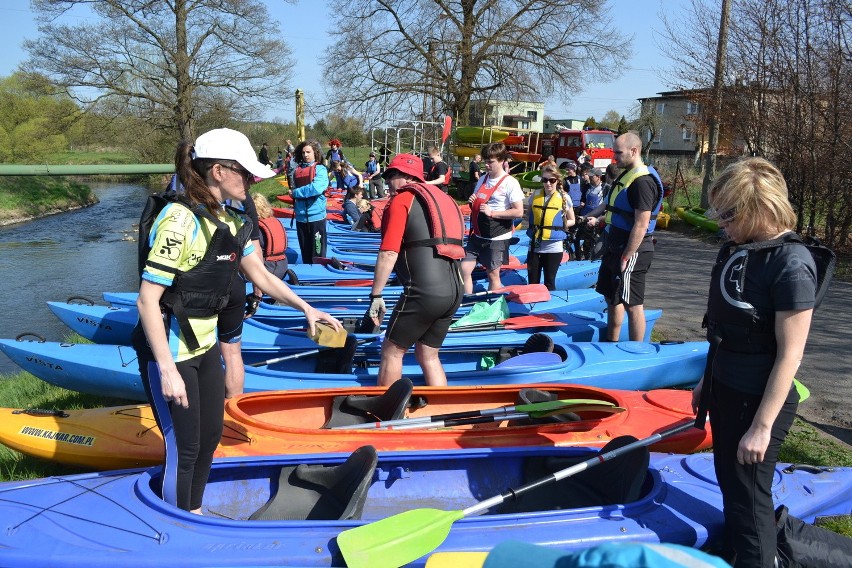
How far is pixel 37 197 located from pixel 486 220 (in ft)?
66.0

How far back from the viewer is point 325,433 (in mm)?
3307

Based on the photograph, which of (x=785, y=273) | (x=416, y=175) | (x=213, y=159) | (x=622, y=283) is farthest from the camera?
(x=622, y=283)

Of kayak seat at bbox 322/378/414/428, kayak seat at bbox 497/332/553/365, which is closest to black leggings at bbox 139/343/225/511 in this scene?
kayak seat at bbox 322/378/414/428

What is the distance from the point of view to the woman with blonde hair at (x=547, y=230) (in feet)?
21.9

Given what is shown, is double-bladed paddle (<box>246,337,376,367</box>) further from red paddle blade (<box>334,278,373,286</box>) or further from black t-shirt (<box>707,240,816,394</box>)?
black t-shirt (<box>707,240,816,394</box>)

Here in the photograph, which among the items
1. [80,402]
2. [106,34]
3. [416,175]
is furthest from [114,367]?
[106,34]

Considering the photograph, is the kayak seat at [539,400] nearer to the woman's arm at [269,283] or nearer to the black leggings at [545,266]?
the woman's arm at [269,283]

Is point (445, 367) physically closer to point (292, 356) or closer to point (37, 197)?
point (292, 356)

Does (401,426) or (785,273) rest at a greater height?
(785,273)

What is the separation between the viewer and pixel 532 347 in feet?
16.2

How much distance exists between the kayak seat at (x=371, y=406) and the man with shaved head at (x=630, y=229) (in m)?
1.86

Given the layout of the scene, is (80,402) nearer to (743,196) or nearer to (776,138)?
(743,196)

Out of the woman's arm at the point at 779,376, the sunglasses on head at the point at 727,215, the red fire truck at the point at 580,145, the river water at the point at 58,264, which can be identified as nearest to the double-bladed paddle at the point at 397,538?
the woman's arm at the point at 779,376

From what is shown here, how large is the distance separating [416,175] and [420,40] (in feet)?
61.0
